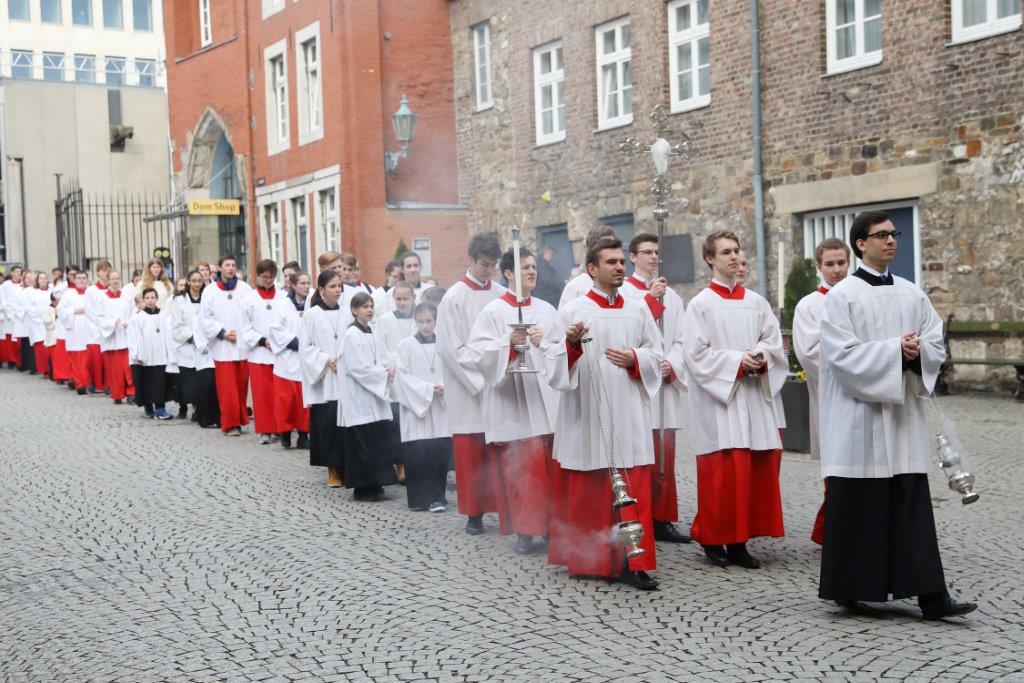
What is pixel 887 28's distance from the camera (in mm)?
16719

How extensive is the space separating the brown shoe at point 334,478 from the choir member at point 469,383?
87.9 inches

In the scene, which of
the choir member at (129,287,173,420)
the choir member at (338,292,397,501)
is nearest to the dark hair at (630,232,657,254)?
the choir member at (338,292,397,501)

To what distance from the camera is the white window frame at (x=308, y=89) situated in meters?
29.4

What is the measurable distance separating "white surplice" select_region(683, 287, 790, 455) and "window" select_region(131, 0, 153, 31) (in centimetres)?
5891

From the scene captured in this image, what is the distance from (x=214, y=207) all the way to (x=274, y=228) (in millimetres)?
1440

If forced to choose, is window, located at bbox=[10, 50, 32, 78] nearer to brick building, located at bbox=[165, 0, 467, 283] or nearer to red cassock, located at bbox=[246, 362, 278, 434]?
brick building, located at bbox=[165, 0, 467, 283]

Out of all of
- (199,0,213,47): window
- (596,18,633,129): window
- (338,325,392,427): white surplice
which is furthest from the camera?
(199,0,213,47): window

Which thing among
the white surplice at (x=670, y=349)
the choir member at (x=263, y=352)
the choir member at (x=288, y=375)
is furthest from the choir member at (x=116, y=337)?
the white surplice at (x=670, y=349)

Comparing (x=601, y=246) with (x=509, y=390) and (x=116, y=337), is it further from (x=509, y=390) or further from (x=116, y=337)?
(x=116, y=337)

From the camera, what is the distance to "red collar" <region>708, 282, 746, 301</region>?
8.01m

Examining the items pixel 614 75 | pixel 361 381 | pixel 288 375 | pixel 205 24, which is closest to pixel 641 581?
pixel 361 381

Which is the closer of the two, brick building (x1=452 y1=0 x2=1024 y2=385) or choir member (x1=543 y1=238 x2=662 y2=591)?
choir member (x1=543 y1=238 x2=662 y2=591)

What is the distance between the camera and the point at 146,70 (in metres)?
61.6

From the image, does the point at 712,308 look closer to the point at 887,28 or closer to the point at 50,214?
the point at 887,28
